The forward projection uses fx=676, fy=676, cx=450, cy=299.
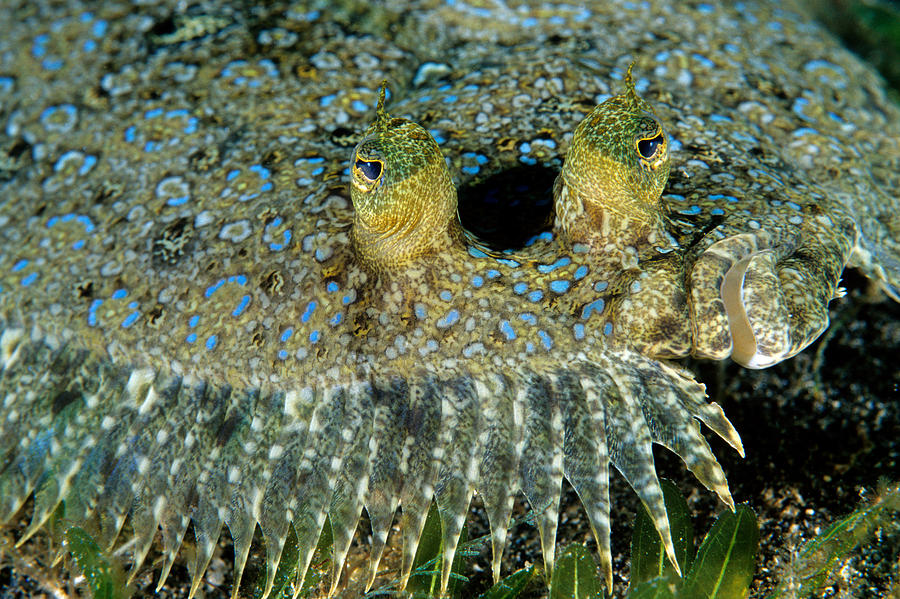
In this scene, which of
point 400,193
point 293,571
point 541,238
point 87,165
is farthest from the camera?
point 87,165

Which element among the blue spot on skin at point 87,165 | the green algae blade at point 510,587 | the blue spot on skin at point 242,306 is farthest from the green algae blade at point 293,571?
the blue spot on skin at point 87,165

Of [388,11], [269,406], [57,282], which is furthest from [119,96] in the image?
[269,406]

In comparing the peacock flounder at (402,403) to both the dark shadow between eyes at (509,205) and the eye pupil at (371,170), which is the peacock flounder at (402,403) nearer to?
the eye pupil at (371,170)

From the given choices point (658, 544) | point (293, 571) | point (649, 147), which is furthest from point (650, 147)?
point (293, 571)

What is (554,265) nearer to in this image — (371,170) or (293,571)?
(371,170)

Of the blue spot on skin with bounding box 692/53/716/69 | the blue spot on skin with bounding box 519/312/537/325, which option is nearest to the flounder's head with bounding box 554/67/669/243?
the blue spot on skin with bounding box 519/312/537/325

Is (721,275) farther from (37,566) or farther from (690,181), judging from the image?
(37,566)
